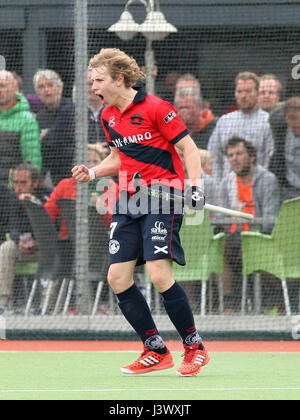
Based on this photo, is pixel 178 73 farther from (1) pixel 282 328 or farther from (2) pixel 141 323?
(2) pixel 141 323

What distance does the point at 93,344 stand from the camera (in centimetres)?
857

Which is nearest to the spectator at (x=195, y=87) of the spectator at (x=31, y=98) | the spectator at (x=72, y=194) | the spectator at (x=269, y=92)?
the spectator at (x=269, y=92)

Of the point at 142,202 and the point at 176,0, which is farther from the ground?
the point at 176,0

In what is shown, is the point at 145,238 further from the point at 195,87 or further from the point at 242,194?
the point at 195,87

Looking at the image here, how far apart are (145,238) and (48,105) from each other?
12.5 feet

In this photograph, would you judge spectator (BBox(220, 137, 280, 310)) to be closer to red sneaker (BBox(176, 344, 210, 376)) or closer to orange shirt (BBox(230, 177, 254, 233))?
orange shirt (BBox(230, 177, 254, 233))

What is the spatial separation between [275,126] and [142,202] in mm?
3397

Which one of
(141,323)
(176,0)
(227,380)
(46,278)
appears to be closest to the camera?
(227,380)

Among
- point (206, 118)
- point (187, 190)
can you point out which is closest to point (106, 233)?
point (206, 118)

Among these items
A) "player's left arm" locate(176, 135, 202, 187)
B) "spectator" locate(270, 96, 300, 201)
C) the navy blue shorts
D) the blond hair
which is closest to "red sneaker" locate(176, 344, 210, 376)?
the navy blue shorts

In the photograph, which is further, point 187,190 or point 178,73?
point 178,73

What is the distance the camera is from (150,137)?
241 inches

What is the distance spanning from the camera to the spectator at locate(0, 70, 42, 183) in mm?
9430

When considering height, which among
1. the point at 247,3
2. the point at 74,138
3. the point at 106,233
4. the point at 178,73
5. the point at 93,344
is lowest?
the point at 93,344
